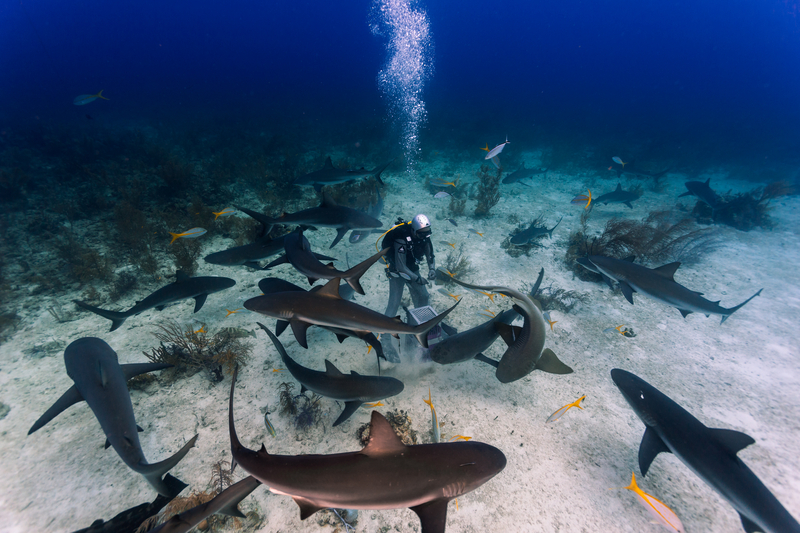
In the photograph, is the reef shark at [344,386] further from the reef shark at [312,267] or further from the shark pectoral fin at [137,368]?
the shark pectoral fin at [137,368]

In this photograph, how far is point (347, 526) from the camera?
319 centimetres

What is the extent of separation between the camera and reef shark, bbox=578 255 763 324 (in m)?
4.42

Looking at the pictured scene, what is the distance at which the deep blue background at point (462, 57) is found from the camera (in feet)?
187

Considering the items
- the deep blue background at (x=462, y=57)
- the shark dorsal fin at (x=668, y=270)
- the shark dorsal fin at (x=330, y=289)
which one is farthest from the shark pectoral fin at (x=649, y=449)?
the deep blue background at (x=462, y=57)

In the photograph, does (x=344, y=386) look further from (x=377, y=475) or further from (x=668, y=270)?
(x=668, y=270)

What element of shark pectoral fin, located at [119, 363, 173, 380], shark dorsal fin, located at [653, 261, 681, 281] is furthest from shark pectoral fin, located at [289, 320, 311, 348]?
shark dorsal fin, located at [653, 261, 681, 281]

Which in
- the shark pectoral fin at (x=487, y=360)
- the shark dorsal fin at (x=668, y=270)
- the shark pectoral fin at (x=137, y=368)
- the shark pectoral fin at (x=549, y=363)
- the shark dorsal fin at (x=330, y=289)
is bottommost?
the shark pectoral fin at (x=137, y=368)

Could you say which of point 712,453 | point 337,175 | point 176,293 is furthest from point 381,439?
point 337,175

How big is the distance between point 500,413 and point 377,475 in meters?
3.02

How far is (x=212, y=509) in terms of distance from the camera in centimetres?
222

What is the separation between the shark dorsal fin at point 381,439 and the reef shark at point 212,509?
1.03 meters

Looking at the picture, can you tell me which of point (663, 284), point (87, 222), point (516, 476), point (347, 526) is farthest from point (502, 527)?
point (87, 222)

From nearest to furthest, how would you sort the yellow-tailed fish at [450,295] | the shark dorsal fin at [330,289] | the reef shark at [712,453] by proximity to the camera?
the reef shark at [712,453] < the shark dorsal fin at [330,289] < the yellow-tailed fish at [450,295]

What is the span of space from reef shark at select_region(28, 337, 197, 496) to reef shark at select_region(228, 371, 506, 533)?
3.44 ft
